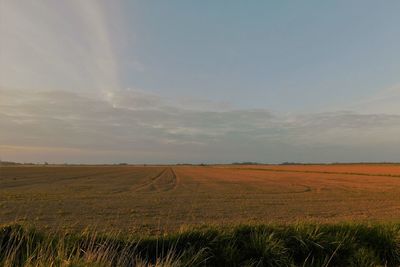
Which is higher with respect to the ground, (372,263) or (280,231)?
(280,231)

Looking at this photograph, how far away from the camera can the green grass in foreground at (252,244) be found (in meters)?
8.12

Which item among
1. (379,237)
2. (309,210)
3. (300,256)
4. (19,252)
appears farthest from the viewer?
(309,210)

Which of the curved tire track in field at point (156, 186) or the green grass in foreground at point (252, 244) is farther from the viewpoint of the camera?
the curved tire track in field at point (156, 186)

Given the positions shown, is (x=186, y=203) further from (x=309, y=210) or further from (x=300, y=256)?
(x=300, y=256)

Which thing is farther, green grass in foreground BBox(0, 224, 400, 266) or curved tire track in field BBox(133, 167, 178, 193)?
curved tire track in field BBox(133, 167, 178, 193)

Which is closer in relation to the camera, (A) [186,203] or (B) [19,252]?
(B) [19,252]

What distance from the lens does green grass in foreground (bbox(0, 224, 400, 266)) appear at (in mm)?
8117

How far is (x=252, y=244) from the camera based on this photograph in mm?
8945

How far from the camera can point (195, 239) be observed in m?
9.11

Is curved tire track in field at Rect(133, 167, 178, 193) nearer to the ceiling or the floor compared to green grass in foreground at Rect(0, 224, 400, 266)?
nearer to the ceiling

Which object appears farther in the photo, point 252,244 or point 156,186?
point 156,186

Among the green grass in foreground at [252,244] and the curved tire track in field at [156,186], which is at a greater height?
the curved tire track in field at [156,186]

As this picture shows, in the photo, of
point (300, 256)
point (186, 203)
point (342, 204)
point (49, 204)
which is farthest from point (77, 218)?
point (342, 204)

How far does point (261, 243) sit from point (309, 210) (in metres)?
19.2
